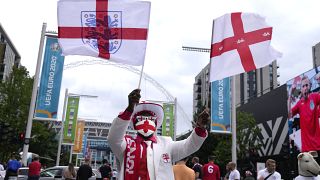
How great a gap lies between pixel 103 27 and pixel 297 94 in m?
26.5

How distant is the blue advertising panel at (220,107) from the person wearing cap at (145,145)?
12988 millimetres

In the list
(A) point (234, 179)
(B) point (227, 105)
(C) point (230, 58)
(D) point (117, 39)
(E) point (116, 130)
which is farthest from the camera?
(B) point (227, 105)

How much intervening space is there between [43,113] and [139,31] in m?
14.4

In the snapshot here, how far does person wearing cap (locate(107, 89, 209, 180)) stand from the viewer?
4113 millimetres

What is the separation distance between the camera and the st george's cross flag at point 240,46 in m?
7.63

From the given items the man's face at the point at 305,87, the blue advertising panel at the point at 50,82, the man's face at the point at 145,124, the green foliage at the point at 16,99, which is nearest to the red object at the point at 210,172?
the blue advertising panel at the point at 50,82

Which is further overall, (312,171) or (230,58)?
(230,58)

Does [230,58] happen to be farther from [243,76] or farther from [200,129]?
[243,76]

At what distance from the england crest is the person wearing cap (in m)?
A: 2.37

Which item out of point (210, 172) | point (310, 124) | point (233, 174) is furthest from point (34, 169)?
point (310, 124)

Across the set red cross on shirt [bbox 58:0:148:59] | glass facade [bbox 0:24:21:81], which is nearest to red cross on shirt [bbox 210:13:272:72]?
red cross on shirt [bbox 58:0:148:59]

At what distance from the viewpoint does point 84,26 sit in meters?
6.96

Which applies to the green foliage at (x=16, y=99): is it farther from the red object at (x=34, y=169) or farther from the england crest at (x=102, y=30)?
the england crest at (x=102, y=30)

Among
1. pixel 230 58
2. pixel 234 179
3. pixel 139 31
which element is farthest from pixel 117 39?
pixel 234 179
